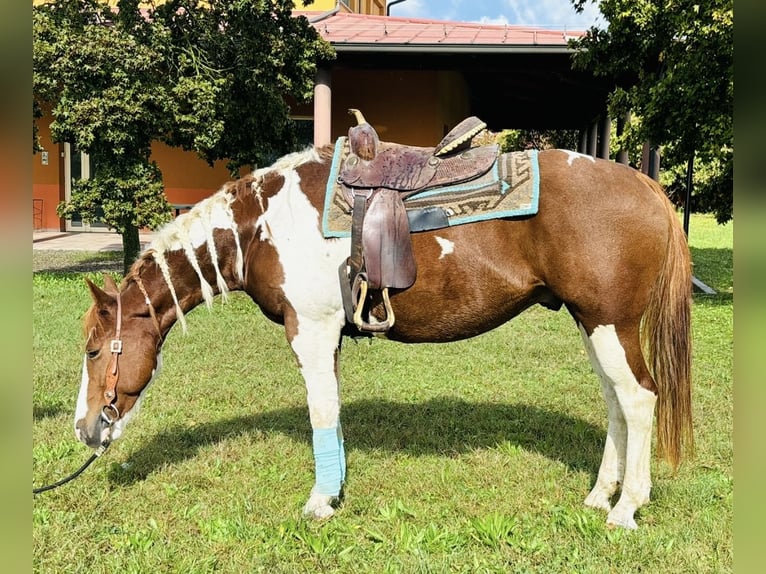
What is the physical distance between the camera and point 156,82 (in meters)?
8.91

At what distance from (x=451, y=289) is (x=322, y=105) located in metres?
8.86

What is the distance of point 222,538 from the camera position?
2.96 meters

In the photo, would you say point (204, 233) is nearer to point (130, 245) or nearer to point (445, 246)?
point (445, 246)

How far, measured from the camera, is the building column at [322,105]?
1117 cm

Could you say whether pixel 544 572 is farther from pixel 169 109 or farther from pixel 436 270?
pixel 169 109

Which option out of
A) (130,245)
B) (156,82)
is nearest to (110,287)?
(156,82)

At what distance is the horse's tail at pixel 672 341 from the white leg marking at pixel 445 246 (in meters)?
0.97

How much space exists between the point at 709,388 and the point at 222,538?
3.89m

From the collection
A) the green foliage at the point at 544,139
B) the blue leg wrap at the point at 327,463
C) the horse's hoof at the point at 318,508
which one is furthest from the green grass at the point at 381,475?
the green foliage at the point at 544,139

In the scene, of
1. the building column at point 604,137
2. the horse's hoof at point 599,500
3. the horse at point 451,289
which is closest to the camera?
the horse at point 451,289

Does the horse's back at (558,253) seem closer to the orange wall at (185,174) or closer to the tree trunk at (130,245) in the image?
the tree trunk at (130,245)

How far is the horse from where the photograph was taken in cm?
293
